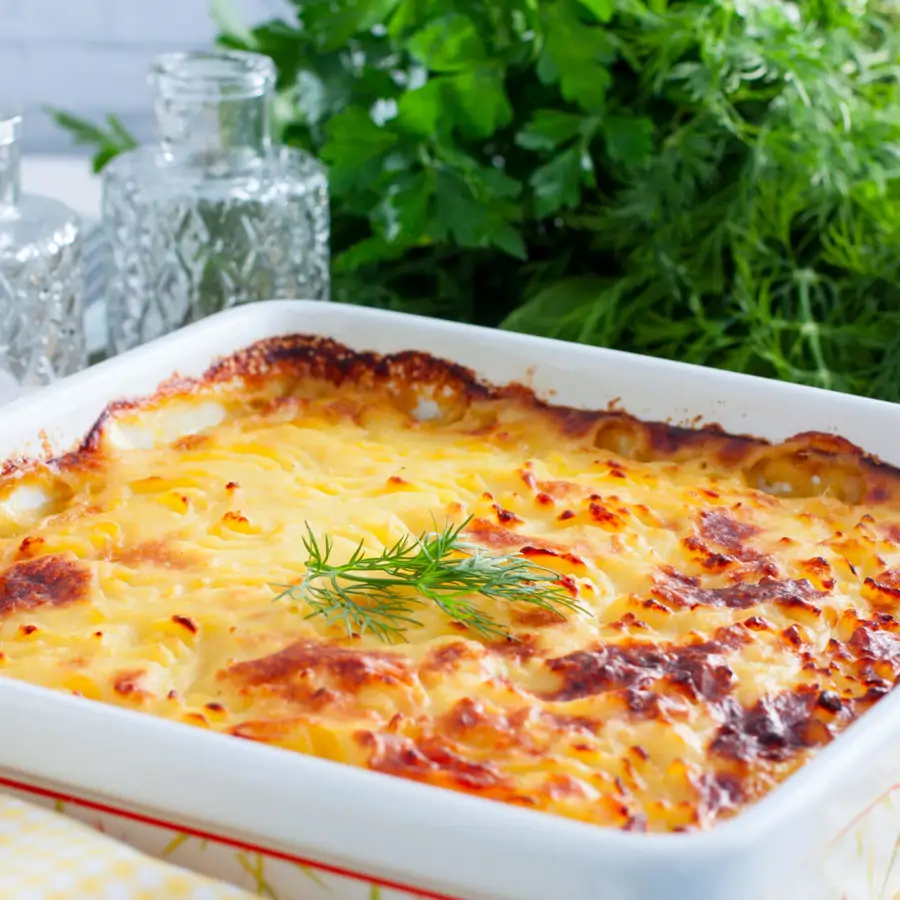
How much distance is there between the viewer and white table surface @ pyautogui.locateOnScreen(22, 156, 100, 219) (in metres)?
3.51

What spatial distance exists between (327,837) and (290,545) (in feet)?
1.91

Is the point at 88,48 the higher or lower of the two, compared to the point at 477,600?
lower

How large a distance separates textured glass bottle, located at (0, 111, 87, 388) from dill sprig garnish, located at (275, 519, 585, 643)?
824 millimetres

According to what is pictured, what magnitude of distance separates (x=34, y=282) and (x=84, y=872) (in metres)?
1.26

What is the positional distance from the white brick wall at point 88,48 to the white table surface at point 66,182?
29 cm

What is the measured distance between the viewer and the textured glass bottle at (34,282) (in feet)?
7.07

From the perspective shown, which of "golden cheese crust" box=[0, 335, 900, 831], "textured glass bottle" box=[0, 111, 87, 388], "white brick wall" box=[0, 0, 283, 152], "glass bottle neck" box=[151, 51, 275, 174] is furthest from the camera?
"white brick wall" box=[0, 0, 283, 152]

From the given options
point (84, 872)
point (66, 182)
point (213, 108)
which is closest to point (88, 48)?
point (66, 182)

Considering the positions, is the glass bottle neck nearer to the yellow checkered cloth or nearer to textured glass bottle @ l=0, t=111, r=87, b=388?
textured glass bottle @ l=0, t=111, r=87, b=388

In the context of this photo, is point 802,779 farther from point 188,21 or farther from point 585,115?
point 188,21

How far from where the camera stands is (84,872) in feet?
3.61

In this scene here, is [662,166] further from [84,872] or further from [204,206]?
[84,872]

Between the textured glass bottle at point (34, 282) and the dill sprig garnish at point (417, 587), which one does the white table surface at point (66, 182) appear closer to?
the textured glass bottle at point (34, 282)

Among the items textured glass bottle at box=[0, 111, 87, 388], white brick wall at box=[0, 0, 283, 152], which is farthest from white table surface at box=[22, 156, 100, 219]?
textured glass bottle at box=[0, 111, 87, 388]
